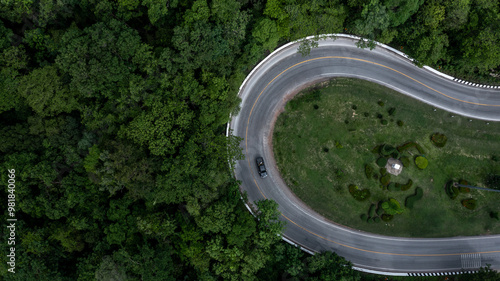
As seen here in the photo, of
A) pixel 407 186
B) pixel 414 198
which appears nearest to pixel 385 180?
pixel 407 186

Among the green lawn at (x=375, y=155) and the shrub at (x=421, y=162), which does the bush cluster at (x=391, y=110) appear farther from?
the shrub at (x=421, y=162)

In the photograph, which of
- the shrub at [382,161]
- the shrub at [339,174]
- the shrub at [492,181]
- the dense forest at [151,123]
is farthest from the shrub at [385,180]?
the shrub at [492,181]

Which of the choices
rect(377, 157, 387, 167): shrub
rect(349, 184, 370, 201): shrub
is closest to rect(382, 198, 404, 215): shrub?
rect(349, 184, 370, 201): shrub

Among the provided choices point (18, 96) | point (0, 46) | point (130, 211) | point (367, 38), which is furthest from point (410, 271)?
point (0, 46)

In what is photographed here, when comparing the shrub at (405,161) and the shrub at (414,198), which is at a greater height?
the shrub at (405,161)

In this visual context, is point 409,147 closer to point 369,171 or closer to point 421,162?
point 421,162

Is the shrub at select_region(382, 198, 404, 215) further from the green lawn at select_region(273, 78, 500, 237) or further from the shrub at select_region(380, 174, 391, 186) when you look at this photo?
the shrub at select_region(380, 174, 391, 186)

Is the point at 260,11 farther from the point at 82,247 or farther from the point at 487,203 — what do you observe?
the point at 487,203
